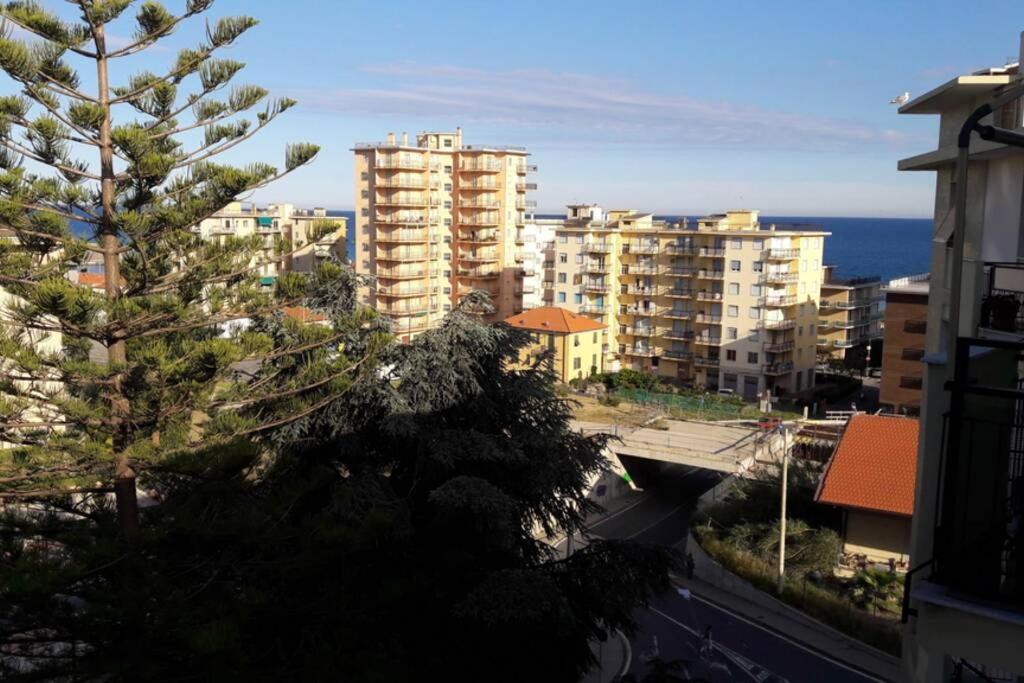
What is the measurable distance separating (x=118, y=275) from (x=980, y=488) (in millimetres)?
8452

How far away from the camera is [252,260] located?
34.5ft

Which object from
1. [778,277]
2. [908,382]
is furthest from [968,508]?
[778,277]

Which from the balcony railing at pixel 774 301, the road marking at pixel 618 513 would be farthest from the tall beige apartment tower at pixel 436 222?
the road marking at pixel 618 513

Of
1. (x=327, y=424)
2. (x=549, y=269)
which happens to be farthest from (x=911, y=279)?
(x=327, y=424)

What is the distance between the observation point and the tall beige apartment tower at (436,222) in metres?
51.5

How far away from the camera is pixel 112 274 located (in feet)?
29.8

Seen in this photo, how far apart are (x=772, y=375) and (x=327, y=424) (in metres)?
36.8

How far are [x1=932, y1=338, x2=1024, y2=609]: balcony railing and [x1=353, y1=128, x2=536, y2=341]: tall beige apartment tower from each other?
47428 millimetres

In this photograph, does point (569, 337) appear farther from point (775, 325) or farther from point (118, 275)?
point (118, 275)

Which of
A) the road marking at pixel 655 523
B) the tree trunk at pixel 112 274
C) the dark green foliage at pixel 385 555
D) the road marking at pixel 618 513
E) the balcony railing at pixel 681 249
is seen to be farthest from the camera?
the balcony railing at pixel 681 249

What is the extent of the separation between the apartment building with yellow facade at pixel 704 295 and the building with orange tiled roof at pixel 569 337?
9.97 ft

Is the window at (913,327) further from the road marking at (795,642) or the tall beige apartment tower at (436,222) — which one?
the tall beige apartment tower at (436,222)

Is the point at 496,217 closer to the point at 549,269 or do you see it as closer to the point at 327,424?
the point at 549,269

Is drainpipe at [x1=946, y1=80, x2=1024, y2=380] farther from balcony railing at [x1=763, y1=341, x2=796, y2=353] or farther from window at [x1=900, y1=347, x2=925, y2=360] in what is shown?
balcony railing at [x1=763, y1=341, x2=796, y2=353]
